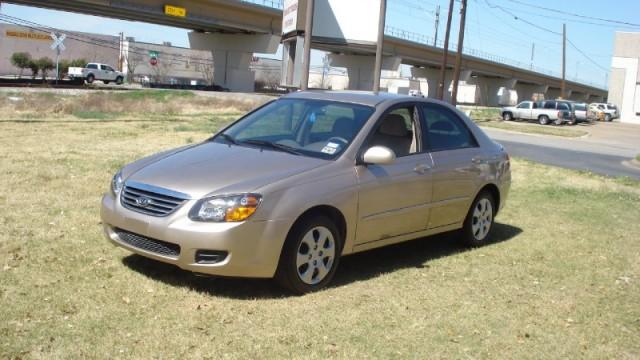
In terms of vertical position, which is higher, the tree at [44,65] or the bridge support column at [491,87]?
the bridge support column at [491,87]

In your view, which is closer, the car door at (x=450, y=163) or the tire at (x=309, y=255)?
the tire at (x=309, y=255)

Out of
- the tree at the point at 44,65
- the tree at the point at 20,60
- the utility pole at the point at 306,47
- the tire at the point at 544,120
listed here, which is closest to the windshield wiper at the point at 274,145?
the utility pole at the point at 306,47

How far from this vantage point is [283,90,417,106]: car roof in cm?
643

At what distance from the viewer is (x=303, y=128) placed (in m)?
6.25

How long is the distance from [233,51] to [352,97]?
54.4m

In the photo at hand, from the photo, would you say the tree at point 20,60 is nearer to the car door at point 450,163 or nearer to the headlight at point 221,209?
the car door at point 450,163

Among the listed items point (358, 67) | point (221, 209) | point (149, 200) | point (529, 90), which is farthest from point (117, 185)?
point (529, 90)

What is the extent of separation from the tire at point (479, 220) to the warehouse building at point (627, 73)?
2621 inches

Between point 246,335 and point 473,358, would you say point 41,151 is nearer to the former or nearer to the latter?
point 246,335

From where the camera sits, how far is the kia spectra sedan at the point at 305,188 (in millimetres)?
4969

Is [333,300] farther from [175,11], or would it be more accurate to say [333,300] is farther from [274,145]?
[175,11]

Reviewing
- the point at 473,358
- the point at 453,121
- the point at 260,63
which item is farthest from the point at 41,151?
the point at 260,63

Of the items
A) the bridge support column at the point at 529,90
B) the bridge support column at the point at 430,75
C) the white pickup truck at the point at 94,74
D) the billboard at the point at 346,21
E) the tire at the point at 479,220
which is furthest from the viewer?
the bridge support column at the point at 529,90

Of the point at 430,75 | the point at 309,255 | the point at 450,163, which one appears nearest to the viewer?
the point at 309,255
